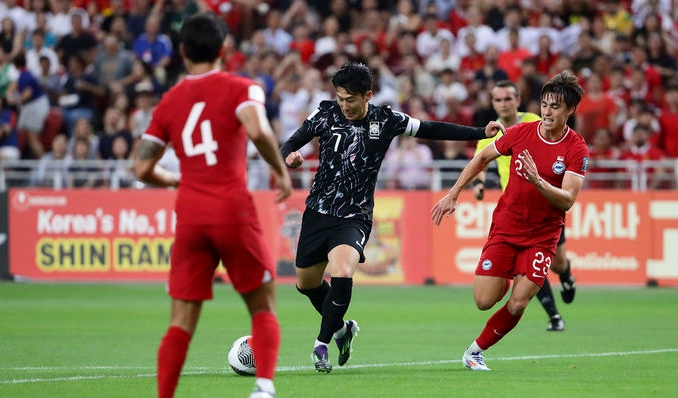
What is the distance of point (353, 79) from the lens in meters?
9.80

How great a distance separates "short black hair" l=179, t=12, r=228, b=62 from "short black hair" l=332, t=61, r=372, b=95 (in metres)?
2.91

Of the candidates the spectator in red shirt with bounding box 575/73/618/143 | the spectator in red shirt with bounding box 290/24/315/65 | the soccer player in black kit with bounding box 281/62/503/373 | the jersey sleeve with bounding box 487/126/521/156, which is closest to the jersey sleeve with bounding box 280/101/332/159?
the soccer player in black kit with bounding box 281/62/503/373

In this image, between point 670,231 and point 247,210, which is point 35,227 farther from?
point 247,210

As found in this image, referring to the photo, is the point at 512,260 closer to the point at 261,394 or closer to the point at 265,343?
the point at 265,343

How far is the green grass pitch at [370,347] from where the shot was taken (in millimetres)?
8883

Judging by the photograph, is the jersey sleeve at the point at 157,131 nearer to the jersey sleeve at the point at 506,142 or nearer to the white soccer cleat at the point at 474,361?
the jersey sleeve at the point at 506,142

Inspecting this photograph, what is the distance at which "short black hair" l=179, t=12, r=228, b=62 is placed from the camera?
272 inches

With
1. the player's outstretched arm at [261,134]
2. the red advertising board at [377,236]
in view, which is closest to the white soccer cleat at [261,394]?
the player's outstretched arm at [261,134]

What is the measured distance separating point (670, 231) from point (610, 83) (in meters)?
3.99

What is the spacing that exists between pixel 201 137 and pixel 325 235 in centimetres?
334

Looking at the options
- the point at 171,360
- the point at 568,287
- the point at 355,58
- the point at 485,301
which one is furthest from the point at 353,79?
the point at 355,58

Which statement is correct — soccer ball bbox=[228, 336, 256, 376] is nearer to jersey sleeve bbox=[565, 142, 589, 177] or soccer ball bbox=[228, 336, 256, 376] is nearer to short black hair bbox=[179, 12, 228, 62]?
jersey sleeve bbox=[565, 142, 589, 177]

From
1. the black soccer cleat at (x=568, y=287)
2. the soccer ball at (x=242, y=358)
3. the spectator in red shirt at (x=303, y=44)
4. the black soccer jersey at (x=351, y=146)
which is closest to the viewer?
the soccer ball at (x=242, y=358)

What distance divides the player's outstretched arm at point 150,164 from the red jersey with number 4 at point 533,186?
3674 millimetres
